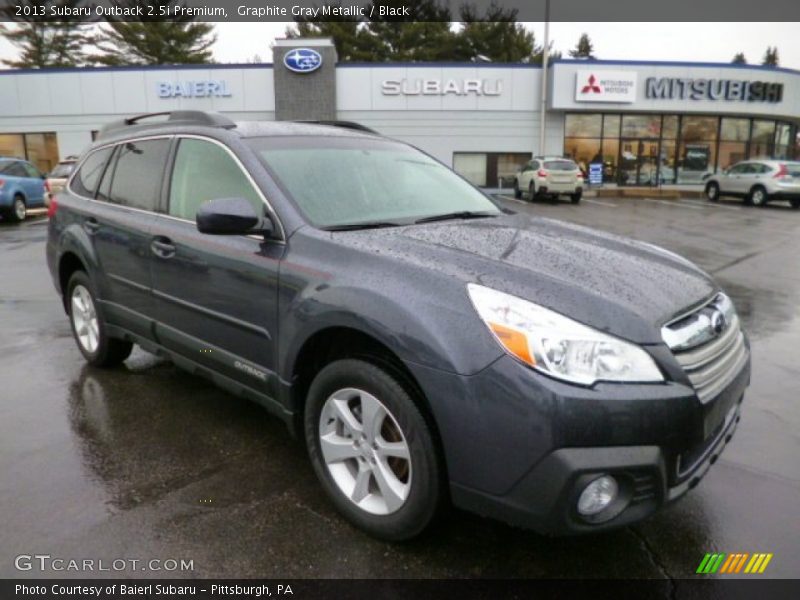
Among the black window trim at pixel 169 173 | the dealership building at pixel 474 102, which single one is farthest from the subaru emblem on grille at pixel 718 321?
the dealership building at pixel 474 102

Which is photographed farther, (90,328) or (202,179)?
(90,328)

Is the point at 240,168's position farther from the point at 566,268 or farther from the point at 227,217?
the point at 566,268

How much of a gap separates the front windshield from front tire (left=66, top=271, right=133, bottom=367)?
2.06m

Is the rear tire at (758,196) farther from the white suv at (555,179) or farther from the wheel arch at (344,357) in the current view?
the wheel arch at (344,357)

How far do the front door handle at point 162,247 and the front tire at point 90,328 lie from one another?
1098mm

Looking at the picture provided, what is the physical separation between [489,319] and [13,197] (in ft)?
55.6

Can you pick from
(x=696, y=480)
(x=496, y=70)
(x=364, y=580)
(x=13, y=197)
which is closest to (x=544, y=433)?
(x=696, y=480)

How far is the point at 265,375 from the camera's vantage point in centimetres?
305

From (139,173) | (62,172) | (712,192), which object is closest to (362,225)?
(139,173)

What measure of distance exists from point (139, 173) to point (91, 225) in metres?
0.61

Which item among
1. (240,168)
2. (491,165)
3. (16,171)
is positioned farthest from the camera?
(491,165)

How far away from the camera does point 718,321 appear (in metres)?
2.61

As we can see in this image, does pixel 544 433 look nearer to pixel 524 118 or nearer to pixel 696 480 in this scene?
pixel 696 480

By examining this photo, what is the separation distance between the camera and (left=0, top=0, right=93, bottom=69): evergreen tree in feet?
140
